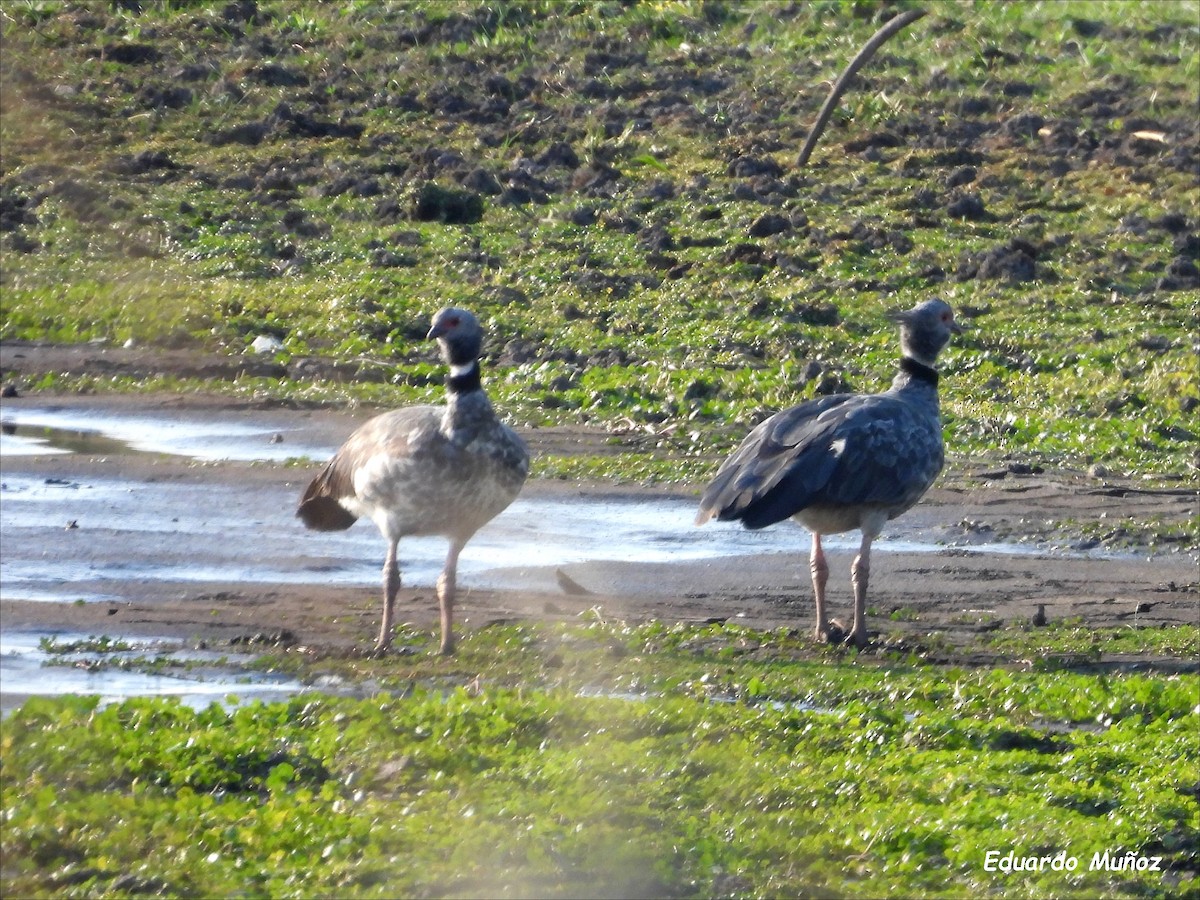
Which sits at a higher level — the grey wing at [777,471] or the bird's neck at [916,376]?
the bird's neck at [916,376]

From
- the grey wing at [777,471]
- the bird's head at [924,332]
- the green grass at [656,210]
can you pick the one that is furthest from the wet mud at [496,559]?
the green grass at [656,210]

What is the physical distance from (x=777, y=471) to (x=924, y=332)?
1.34 m

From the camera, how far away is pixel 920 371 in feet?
29.3

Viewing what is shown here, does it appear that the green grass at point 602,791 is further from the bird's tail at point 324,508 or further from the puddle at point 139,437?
the puddle at point 139,437

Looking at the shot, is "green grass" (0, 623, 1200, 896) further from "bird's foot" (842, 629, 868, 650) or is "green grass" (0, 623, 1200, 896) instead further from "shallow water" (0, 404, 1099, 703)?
"shallow water" (0, 404, 1099, 703)

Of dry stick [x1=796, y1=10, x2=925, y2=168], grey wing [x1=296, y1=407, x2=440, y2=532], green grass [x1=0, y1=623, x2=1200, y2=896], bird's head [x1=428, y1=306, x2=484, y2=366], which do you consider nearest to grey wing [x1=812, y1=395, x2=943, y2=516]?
green grass [x1=0, y1=623, x2=1200, y2=896]

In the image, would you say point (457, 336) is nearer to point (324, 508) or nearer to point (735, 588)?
point (324, 508)

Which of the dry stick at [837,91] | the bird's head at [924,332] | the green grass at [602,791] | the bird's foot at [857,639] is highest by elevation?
the dry stick at [837,91]

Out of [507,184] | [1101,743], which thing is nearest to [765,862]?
[1101,743]

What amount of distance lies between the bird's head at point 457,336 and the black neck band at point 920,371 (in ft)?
6.80

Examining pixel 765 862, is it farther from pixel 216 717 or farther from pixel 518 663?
pixel 518 663

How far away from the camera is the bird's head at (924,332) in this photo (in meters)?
8.95

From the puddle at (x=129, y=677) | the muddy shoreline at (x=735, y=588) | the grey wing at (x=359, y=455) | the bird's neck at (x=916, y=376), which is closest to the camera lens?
the puddle at (x=129, y=677)

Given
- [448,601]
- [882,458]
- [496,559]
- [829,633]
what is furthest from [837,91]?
[448,601]
